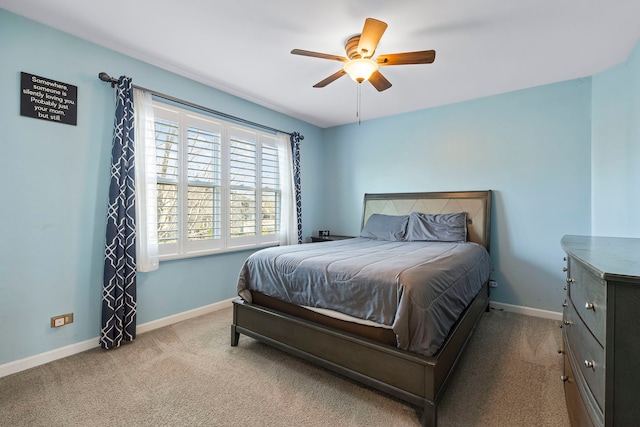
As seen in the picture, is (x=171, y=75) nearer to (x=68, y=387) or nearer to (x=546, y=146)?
(x=68, y=387)

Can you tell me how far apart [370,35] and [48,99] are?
245 cm

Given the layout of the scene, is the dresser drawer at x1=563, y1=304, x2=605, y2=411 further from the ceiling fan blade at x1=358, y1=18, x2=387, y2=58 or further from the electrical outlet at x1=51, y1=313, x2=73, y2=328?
the electrical outlet at x1=51, y1=313, x2=73, y2=328

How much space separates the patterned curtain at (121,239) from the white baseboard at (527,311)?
390cm

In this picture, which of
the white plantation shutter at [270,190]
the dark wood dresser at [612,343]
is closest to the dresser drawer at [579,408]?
the dark wood dresser at [612,343]

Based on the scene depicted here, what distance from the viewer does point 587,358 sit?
3.80 ft

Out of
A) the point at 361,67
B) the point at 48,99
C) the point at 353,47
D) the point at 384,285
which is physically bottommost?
the point at 384,285

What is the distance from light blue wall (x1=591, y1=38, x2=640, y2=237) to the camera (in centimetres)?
231

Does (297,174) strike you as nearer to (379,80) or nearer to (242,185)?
(242,185)

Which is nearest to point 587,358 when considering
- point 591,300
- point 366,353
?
point 591,300

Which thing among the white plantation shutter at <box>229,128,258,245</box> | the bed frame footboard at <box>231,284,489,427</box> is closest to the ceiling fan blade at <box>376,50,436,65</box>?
the bed frame footboard at <box>231,284,489,427</box>

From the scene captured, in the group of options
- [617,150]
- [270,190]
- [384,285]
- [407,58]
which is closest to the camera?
[384,285]

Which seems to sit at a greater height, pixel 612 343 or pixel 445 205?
pixel 445 205

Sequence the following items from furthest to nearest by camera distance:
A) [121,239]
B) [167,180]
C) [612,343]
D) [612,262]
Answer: [167,180] → [121,239] → [612,262] → [612,343]

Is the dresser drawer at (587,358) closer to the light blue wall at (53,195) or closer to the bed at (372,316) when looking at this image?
the bed at (372,316)
